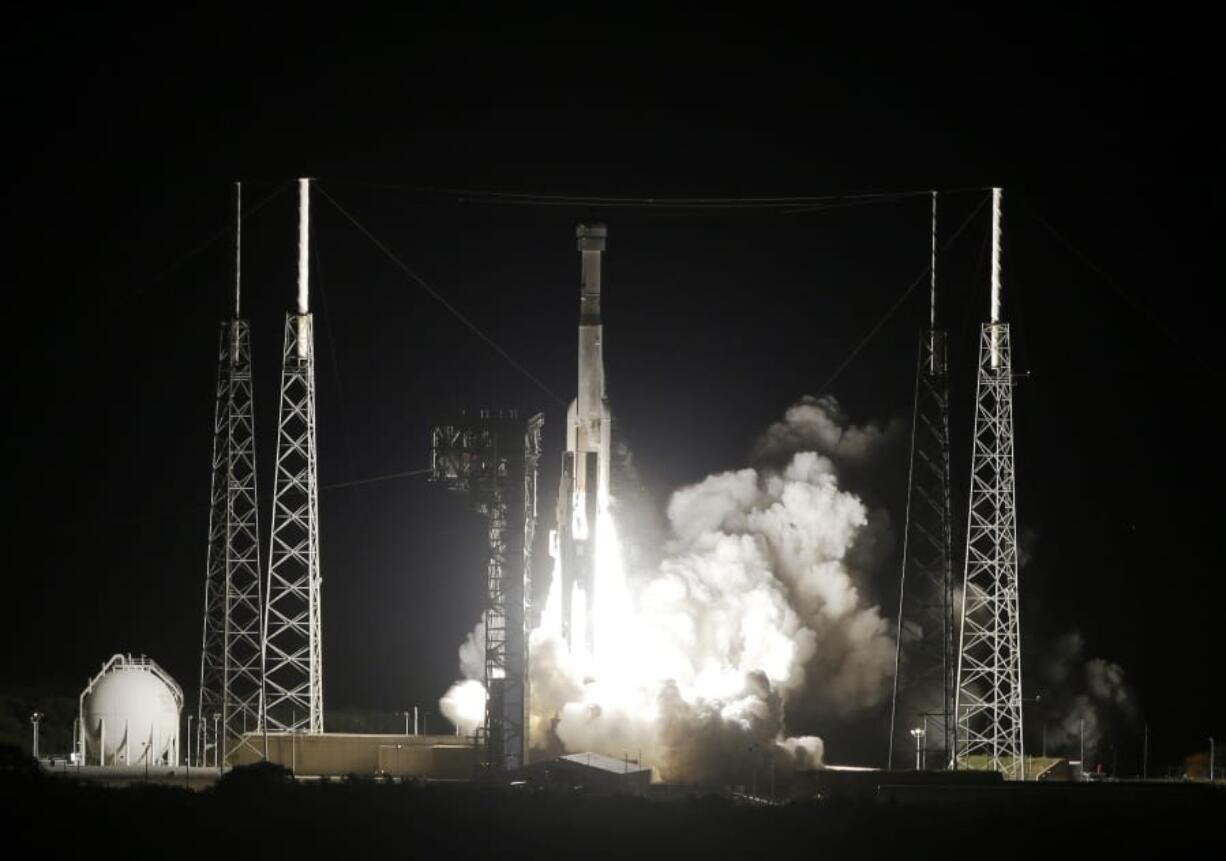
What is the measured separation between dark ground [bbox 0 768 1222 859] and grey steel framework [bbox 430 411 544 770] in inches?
238

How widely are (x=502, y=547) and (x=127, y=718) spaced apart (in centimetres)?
1158

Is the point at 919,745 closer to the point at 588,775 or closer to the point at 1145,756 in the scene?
the point at 1145,756

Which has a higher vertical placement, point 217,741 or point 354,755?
point 217,741

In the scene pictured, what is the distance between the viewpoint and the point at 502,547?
64125mm

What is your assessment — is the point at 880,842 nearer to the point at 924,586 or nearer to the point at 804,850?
the point at 804,850

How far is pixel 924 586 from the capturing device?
80.6m

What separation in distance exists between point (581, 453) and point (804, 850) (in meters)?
21.1

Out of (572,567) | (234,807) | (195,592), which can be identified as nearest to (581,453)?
(572,567)

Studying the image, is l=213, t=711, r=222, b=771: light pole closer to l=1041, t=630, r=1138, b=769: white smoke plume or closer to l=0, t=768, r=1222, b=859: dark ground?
l=0, t=768, r=1222, b=859: dark ground

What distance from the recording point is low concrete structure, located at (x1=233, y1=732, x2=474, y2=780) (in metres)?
65.3

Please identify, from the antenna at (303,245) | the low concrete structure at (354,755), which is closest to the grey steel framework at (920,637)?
the low concrete structure at (354,755)

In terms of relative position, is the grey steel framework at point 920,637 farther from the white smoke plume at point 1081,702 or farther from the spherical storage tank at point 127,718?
the spherical storage tank at point 127,718

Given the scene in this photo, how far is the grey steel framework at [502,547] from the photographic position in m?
63.8

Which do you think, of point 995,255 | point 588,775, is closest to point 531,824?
point 588,775
